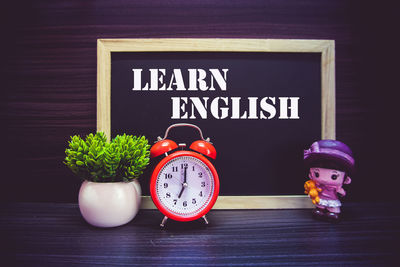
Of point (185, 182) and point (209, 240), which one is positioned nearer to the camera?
point (209, 240)

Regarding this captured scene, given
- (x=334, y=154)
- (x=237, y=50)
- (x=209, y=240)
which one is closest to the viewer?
(x=209, y=240)

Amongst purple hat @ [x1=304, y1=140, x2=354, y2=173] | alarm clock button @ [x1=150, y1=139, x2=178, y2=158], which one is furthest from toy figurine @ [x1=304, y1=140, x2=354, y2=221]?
alarm clock button @ [x1=150, y1=139, x2=178, y2=158]

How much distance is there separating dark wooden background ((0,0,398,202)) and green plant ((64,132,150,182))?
0.83ft

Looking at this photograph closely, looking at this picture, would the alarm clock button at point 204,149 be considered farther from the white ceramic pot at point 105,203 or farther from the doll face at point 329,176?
the doll face at point 329,176

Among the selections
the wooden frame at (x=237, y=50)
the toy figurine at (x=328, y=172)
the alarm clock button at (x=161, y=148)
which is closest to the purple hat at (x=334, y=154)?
the toy figurine at (x=328, y=172)

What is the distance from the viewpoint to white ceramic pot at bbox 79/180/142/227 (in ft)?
2.34

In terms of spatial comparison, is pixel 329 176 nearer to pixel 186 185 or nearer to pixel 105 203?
pixel 186 185

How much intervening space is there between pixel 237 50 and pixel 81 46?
2.11ft

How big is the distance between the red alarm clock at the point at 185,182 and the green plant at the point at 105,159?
0.22 feet

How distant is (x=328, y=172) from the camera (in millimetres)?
793

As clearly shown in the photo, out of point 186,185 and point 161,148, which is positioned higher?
point 161,148

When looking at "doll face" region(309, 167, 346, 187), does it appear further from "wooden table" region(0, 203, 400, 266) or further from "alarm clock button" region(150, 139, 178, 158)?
"alarm clock button" region(150, 139, 178, 158)

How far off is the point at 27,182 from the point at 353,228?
1.23m

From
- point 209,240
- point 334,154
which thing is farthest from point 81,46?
point 334,154
